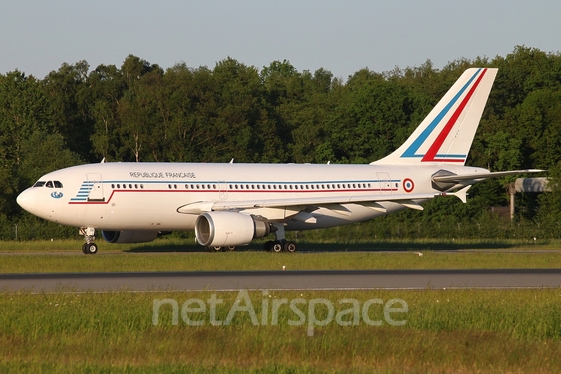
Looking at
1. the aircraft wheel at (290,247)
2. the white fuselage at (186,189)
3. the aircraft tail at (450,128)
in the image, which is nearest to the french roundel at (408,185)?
the white fuselage at (186,189)

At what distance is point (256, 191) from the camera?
3919cm

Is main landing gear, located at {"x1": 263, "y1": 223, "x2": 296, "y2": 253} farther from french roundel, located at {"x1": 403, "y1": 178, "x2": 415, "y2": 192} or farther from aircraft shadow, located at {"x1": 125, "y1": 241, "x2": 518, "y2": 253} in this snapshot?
french roundel, located at {"x1": 403, "y1": 178, "x2": 415, "y2": 192}

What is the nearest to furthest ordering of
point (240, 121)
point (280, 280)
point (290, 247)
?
1. point (280, 280)
2. point (290, 247)
3. point (240, 121)

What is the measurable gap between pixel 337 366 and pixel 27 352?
4.46 metres

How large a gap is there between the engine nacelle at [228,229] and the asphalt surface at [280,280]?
8.76 metres

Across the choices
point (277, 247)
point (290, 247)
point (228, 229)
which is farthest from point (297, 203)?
point (228, 229)

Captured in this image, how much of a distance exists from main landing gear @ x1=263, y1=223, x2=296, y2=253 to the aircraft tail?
751 cm

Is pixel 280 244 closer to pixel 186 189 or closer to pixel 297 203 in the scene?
pixel 297 203

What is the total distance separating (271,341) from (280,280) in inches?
356

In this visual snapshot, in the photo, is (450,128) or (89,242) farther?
(450,128)

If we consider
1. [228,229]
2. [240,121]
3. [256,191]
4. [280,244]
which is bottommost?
[280,244]

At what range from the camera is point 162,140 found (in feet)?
262

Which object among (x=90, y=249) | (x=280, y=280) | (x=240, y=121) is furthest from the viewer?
(x=240, y=121)

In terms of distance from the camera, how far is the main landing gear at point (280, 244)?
125ft
